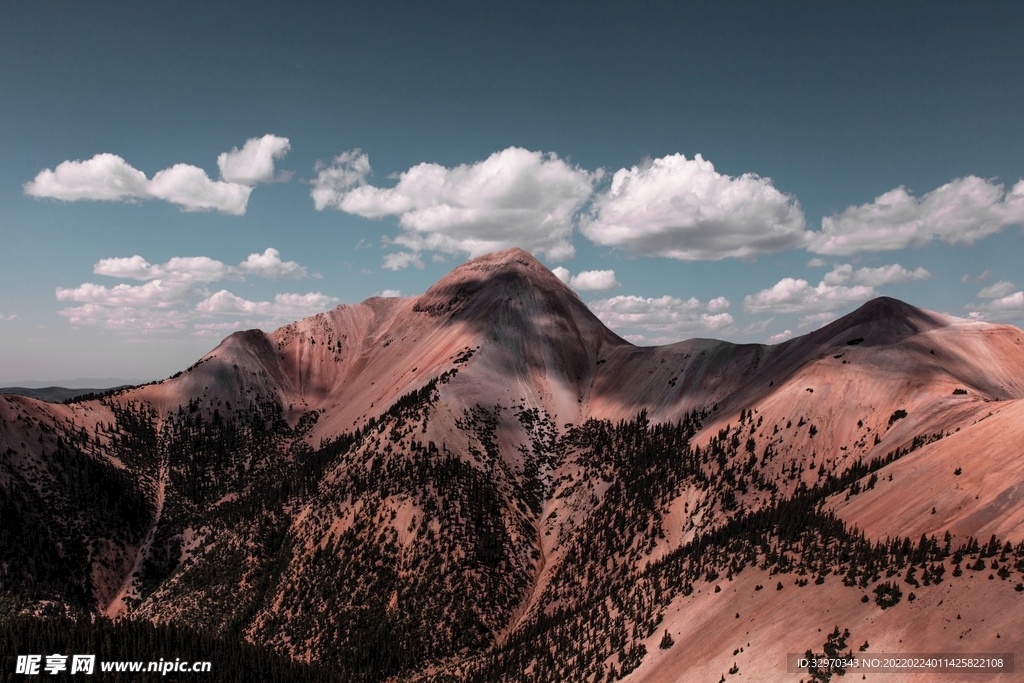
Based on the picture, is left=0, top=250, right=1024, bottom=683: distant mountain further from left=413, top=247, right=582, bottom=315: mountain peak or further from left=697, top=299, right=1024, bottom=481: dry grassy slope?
left=413, top=247, right=582, bottom=315: mountain peak

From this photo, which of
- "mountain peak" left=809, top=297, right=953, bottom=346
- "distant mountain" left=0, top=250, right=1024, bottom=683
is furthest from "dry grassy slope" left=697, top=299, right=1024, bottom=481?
"distant mountain" left=0, top=250, right=1024, bottom=683

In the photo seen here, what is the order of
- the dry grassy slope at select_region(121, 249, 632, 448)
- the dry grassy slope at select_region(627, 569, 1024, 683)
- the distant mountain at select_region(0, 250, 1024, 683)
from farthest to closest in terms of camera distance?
1. the dry grassy slope at select_region(121, 249, 632, 448)
2. the distant mountain at select_region(0, 250, 1024, 683)
3. the dry grassy slope at select_region(627, 569, 1024, 683)

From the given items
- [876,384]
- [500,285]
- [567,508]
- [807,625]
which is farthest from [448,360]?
[807,625]

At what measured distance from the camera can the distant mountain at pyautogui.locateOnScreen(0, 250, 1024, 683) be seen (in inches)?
1794

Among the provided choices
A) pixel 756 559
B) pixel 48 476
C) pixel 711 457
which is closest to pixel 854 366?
pixel 711 457

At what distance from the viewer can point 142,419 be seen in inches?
5620

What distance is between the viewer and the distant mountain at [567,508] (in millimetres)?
45562

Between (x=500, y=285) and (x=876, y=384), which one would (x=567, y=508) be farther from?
(x=500, y=285)

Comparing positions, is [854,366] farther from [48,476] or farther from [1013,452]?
[48,476]

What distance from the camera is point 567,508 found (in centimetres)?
10181

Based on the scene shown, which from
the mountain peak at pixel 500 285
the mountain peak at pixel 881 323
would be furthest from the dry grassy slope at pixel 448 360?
the mountain peak at pixel 881 323

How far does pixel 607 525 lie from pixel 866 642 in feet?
176

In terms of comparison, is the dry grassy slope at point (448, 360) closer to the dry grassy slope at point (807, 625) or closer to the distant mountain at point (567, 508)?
the distant mountain at point (567, 508)

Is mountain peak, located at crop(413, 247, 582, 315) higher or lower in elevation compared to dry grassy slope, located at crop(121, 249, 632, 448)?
higher
